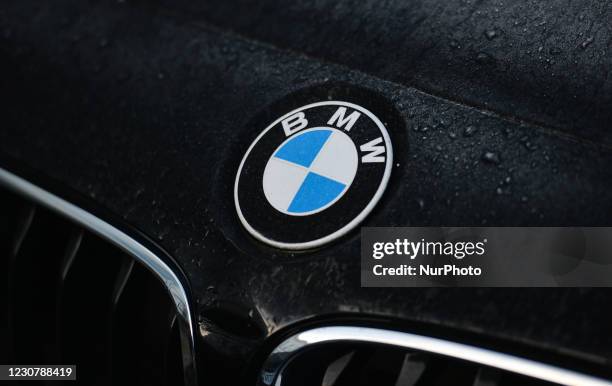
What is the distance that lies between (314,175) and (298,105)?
0.17 metres

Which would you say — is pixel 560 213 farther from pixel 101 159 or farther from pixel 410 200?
pixel 101 159

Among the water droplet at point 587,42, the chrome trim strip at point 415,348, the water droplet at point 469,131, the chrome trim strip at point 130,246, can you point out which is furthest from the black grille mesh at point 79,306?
the water droplet at point 587,42

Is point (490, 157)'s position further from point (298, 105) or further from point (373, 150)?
point (298, 105)

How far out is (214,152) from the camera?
1375mm

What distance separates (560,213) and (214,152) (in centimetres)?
63

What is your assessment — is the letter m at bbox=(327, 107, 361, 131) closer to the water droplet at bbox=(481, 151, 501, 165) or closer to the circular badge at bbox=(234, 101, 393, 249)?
the circular badge at bbox=(234, 101, 393, 249)

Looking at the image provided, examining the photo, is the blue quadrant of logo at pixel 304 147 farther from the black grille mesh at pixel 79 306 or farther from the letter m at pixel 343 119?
the black grille mesh at pixel 79 306

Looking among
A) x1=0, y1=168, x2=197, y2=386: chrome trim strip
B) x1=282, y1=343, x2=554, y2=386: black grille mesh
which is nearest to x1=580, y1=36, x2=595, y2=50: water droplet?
x1=282, y1=343, x2=554, y2=386: black grille mesh

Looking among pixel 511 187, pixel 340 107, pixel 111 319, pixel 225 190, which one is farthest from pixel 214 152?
pixel 511 187

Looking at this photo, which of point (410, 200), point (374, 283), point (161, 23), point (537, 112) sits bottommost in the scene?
point (374, 283)

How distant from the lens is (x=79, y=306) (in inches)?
57.1

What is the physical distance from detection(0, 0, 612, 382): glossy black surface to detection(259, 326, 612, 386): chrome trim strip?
1.2 inches

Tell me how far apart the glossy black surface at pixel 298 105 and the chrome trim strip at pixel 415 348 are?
3cm

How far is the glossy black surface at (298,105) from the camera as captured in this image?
1133mm
